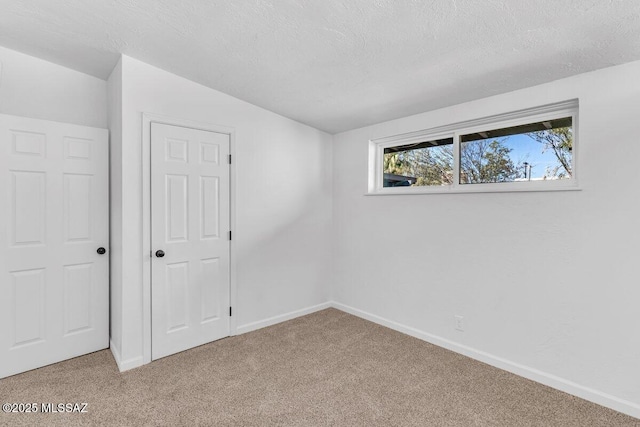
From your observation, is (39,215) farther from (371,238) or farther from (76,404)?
(371,238)

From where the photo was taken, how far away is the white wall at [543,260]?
1.98m

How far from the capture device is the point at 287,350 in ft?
9.20

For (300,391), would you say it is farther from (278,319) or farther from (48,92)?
(48,92)

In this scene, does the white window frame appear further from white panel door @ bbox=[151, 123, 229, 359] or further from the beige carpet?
white panel door @ bbox=[151, 123, 229, 359]

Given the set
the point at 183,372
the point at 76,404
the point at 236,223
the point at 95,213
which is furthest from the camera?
the point at 236,223

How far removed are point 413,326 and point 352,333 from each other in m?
0.61

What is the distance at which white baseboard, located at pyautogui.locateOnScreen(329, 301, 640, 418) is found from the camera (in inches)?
78.1

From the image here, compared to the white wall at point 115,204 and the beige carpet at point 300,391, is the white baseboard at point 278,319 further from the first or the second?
→ the white wall at point 115,204

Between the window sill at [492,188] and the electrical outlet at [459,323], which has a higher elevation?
the window sill at [492,188]

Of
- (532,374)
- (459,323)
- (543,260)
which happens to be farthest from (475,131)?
(532,374)

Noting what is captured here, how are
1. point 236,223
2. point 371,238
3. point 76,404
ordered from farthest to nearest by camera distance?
1. point 371,238
2. point 236,223
3. point 76,404

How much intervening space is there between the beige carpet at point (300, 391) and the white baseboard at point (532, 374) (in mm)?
59

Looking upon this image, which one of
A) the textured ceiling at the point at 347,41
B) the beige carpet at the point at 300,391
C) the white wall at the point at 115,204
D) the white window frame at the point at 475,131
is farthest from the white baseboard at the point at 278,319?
the textured ceiling at the point at 347,41

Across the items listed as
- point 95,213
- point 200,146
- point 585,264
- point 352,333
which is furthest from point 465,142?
point 95,213
